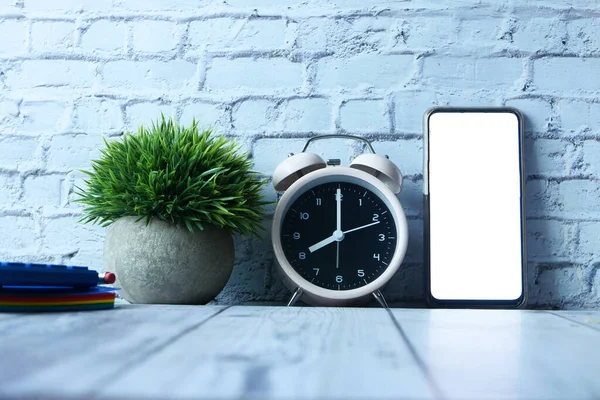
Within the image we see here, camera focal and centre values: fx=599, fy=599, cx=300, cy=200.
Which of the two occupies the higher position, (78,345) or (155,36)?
(155,36)

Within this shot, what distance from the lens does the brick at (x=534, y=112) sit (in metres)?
1.13

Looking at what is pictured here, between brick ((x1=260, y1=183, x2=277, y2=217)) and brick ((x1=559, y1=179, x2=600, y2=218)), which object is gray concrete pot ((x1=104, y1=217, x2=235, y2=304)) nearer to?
brick ((x1=260, y1=183, x2=277, y2=217))

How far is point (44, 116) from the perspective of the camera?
119 centimetres

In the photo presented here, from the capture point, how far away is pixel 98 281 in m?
0.80

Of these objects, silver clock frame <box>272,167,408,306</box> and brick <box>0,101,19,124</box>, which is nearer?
silver clock frame <box>272,167,408,306</box>

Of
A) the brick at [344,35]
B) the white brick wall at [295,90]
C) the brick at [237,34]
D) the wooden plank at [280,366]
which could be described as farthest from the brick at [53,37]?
the wooden plank at [280,366]

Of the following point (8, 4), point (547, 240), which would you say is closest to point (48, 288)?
point (8, 4)

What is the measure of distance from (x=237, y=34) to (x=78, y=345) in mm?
820

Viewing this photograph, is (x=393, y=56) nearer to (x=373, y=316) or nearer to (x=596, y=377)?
(x=373, y=316)

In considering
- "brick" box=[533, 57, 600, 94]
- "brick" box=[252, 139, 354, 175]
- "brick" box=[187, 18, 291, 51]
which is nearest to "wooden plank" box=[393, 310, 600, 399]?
"brick" box=[252, 139, 354, 175]

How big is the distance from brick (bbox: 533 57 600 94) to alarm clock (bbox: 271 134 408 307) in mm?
378

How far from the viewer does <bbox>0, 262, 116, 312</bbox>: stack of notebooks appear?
71 centimetres

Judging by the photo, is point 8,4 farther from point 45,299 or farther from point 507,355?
point 507,355

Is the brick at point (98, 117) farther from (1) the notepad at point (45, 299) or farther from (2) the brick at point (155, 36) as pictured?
(1) the notepad at point (45, 299)
